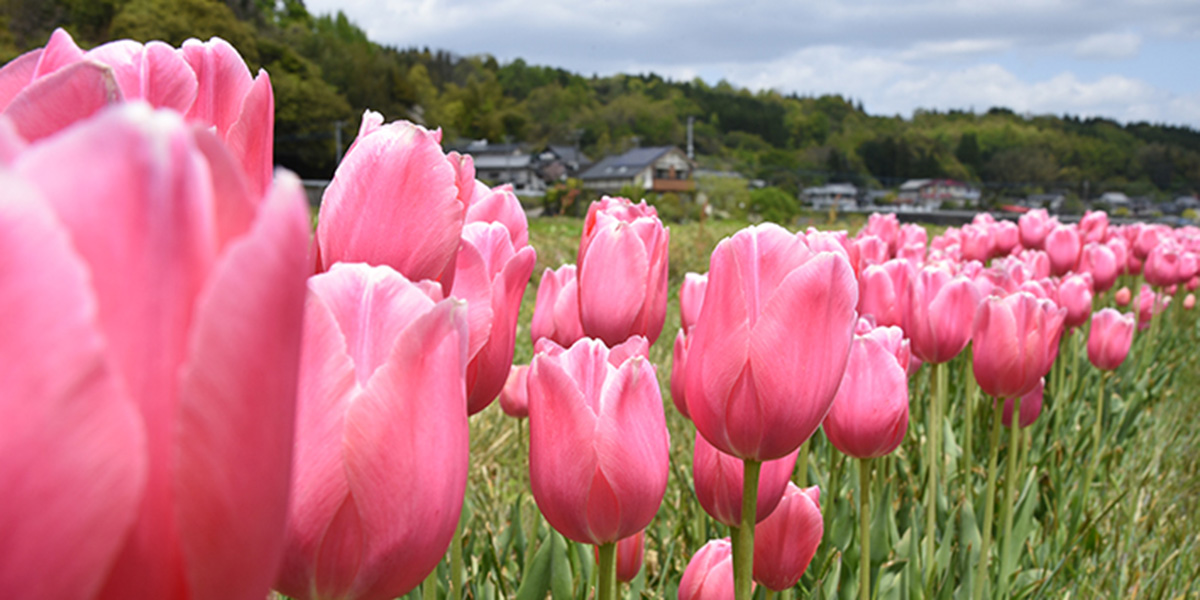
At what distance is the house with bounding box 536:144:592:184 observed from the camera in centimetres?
8269

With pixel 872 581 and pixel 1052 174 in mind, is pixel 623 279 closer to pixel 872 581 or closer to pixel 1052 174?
pixel 872 581

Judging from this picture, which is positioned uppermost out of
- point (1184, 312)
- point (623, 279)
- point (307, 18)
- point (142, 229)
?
point (307, 18)

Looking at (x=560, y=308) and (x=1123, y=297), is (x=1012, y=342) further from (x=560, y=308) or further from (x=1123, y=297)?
(x=1123, y=297)

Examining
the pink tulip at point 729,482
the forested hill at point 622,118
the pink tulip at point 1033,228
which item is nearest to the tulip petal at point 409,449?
the pink tulip at point 729,482

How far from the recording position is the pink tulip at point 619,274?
53.2 inches

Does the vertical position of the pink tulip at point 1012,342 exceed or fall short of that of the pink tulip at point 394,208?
it falls short

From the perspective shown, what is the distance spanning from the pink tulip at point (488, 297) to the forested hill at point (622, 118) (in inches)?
1805

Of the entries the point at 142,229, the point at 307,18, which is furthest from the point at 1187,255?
the point at 307,18

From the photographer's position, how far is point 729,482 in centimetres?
115

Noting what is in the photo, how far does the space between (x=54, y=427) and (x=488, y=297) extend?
56 centimetres

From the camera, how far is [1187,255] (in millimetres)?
5242

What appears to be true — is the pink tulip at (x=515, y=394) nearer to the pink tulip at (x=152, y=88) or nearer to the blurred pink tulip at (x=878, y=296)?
the blurred pink tulip at (x=878, y=296)

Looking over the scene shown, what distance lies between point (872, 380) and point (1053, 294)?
6.18ft

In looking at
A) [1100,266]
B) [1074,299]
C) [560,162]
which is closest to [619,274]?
[1074,299]
